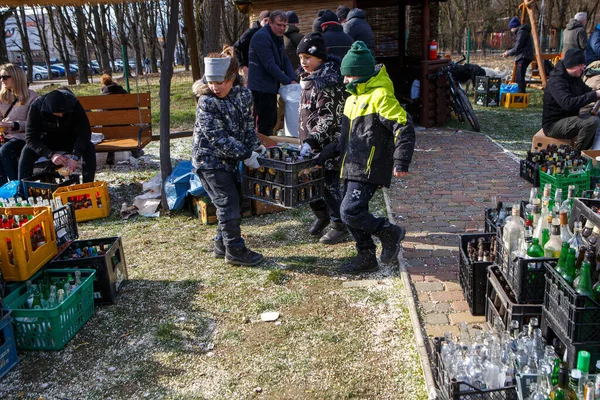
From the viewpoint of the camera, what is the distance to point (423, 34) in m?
11.2

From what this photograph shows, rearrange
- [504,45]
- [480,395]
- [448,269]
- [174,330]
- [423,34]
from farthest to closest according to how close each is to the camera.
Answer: [504,45]
[423,34]
[448,269]
[174,330]
[480,395]

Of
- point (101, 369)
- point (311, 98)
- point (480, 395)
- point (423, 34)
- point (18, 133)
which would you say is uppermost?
point (423, 34)

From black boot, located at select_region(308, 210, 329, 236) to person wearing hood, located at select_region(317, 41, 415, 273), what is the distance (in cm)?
108

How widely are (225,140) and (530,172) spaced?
4336 mm

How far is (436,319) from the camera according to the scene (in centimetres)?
425

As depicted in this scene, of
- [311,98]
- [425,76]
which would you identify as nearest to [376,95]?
[311,98]

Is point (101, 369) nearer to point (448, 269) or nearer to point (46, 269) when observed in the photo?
point (46, 269)

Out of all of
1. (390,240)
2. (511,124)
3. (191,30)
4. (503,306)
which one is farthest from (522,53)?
(503,306)

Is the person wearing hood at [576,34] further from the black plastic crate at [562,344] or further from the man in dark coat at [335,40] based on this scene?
the black plastic crate at [562,344]

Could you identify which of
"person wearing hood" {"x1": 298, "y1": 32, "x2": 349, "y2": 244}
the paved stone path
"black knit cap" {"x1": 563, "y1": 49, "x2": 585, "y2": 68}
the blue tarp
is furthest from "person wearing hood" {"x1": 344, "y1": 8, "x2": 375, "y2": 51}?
"person wearing hood" {"x1": 298, "y1": 32, "x2": 349, "y2": 244}

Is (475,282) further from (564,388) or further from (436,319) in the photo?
(564,388)

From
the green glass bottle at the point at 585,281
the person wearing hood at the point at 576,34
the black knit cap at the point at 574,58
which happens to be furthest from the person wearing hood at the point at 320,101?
the person wearing hood at the point at 576,34

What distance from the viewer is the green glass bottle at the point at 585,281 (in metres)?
3.12

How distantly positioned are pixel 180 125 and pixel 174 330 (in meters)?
9.82
